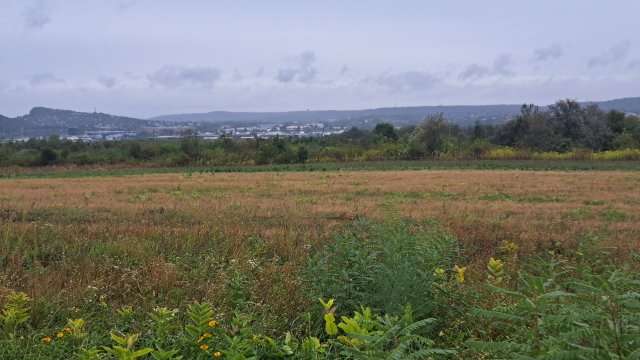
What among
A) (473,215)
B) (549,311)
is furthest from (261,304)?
(473,215)

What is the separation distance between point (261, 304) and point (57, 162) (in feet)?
222

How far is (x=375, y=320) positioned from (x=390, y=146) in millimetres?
67793

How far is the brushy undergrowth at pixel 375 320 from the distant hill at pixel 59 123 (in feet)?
573

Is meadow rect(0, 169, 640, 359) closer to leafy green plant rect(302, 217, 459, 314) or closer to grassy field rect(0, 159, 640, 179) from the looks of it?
leafy green plant rect(302, 217, 459, 314)

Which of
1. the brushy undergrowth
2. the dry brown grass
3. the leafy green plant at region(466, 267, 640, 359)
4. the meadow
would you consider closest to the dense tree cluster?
the dry brown grass

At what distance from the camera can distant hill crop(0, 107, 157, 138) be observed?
524ft


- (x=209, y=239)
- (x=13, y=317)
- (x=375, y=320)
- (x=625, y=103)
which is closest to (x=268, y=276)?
(x=209, y=239)

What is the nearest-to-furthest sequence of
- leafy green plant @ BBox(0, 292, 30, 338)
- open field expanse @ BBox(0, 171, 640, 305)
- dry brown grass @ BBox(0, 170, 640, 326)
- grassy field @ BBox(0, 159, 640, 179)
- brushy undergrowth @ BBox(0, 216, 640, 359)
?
brushy undergrowth @ BBox(0, 216, 640, 359), leafy green plant @ BBox(0, 292, 30, 338), dry brown grass @ BBox(0, 170, 640, 326), open field expanse @ BBox(0, 171, 640, 305), grassy field @ BBox(0, 159, 640, 179)

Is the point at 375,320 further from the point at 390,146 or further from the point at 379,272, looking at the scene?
the point at 390,146

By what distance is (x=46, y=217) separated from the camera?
12656 millimetres

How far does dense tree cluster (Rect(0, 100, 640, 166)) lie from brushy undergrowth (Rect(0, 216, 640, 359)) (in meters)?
59.9

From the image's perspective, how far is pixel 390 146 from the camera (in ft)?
233

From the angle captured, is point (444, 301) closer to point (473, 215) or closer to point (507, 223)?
point (507, 223)

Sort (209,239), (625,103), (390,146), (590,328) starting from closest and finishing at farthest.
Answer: (590,328), (209,239), (390,146), (625,103)
